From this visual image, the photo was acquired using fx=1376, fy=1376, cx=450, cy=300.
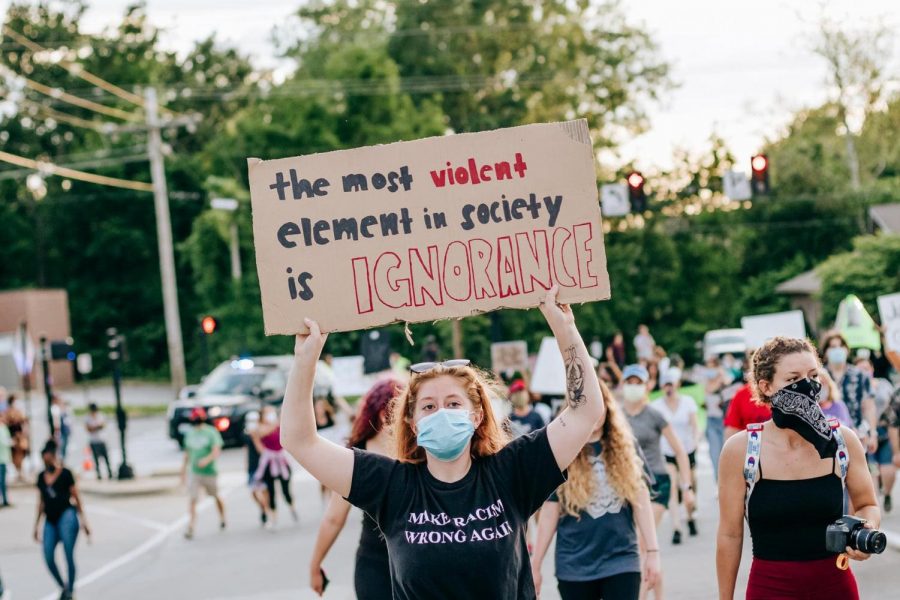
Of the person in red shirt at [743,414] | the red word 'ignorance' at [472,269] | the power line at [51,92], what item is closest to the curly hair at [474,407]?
the red word 'ignorance' at [472,269]

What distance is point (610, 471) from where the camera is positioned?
6953 millimetres

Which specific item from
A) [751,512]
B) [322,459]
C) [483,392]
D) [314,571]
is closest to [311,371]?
[322,459]

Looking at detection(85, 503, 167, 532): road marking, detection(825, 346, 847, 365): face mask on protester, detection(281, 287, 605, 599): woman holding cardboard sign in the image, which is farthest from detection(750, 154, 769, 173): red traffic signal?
detection(281, 287, 605, 599): woman holding cardboard sign

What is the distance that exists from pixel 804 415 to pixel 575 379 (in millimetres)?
1041

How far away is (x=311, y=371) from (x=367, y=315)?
1.18 ft

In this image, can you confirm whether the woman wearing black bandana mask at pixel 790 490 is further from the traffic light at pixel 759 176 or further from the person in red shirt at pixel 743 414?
the traffic light at pixel 759 176

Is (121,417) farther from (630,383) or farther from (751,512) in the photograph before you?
(751,512)

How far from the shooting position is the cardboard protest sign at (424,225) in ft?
14.5

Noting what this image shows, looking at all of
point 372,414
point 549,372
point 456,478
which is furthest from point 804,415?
point 549,372

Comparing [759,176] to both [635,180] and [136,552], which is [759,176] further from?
[136,552]

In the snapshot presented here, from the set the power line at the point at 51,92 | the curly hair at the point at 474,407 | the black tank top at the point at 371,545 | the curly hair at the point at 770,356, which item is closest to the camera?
the curly hair at the point at 474,407

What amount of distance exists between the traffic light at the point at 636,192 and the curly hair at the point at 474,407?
21.6 m

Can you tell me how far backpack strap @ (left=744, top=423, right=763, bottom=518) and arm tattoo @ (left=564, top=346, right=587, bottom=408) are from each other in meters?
0.97

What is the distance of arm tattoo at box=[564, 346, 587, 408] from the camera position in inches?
169
